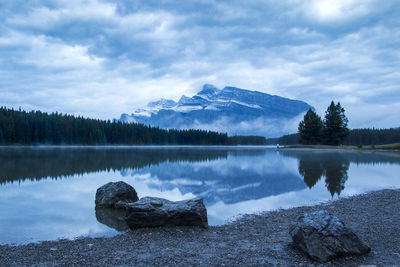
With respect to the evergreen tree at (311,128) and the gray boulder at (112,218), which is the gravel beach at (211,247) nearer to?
the gray boulder at (112,218)

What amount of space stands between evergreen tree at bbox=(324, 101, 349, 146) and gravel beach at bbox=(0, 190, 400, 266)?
87659mm

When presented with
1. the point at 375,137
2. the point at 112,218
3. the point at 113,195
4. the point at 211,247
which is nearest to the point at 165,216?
the point at 211,247

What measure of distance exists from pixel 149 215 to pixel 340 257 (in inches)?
281

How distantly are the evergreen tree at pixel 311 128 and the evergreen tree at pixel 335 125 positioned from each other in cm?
224

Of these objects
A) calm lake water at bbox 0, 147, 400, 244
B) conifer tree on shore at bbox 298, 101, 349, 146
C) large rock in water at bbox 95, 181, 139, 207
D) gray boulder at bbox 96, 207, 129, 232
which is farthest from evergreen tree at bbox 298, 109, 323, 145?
gray boulder at bbox 96, 207, 129, 232

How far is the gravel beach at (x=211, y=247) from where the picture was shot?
8.55 meters

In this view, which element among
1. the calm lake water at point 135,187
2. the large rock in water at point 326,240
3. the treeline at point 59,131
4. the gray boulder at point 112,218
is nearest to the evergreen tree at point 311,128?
the calm lake water at point 135,187

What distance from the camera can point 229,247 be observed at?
32.5ft

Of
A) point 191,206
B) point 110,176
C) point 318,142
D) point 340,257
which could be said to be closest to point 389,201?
point 340,257

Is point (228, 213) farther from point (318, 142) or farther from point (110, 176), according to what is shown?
point (318, 142)

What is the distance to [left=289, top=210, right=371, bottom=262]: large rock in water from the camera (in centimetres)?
850

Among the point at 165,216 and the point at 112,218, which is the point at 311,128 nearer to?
the point at 112,218

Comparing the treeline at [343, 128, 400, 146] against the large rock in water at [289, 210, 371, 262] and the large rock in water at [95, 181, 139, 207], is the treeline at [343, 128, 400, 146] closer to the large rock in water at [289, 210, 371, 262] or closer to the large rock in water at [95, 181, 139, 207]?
the large rock in water at [95, 181, 139, 207]

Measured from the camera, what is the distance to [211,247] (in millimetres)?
9945
